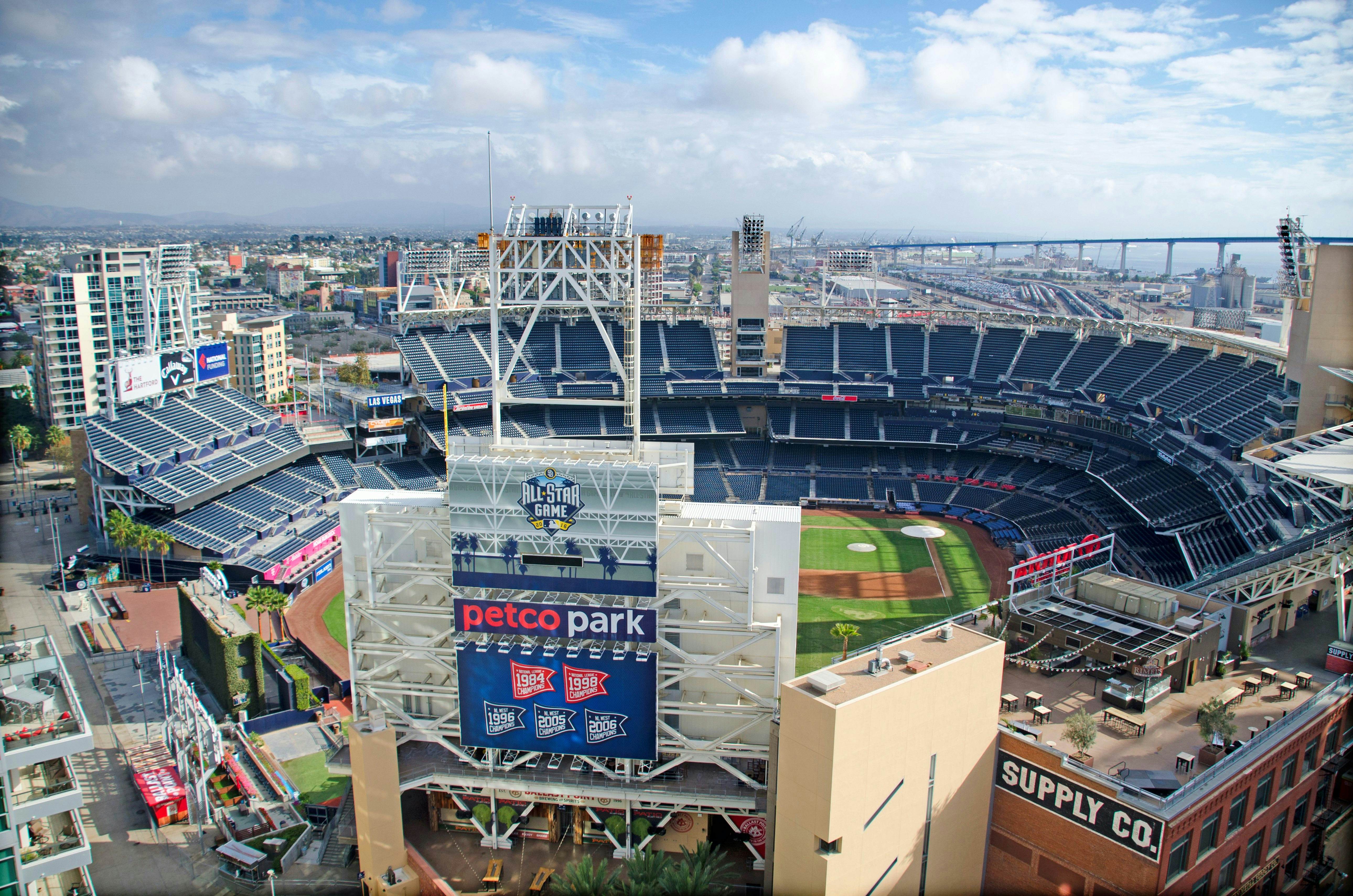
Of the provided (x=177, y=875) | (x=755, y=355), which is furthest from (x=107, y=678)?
(x=755, y=355)

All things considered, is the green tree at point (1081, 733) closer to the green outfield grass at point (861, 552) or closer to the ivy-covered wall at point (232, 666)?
the ivy-covered wall at point (232, 666)

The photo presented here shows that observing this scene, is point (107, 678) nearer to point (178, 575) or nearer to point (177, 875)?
point (178, 575)

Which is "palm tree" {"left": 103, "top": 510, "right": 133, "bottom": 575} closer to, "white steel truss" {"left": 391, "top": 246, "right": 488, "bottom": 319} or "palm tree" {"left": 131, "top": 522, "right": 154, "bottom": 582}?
"palm tree" {"left": 131, "top": 522, "right": 154, "bottom": 582}

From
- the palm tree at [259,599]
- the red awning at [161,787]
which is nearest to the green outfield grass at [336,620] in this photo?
the palm tree at [259,599]

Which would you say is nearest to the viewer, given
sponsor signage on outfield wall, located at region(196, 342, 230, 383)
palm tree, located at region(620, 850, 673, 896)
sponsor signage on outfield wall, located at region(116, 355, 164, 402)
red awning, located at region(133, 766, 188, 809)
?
palm tree, located at region(620, 850, 673, 896)

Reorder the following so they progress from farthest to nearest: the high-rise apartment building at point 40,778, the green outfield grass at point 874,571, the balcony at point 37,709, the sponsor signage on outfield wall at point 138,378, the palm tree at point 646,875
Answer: the sponsor signage on outfield wall at point 138,378 < the green outfield grass at point 874,571 < the palm tree at point 646,875 < the balcony at point 37,709 < the high-rise apartment building at point 40,778

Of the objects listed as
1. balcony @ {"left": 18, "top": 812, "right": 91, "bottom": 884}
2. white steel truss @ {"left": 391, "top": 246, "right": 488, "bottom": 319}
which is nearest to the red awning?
balcony @ {"left": 18, "top": 812, "right": 91, "bottom": 884}
